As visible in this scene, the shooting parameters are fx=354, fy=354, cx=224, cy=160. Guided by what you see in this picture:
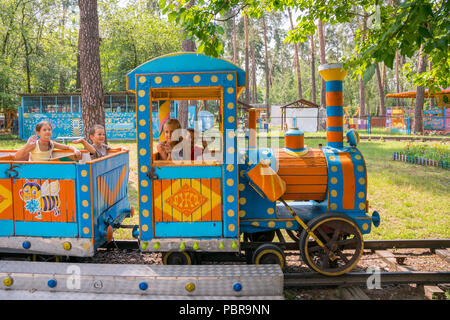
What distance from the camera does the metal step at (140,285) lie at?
11.4 feet

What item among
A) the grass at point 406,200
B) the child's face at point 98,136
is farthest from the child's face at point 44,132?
the grass at point 406,200

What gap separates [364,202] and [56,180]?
11.9 ft

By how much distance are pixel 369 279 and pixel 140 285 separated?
2.61 meters

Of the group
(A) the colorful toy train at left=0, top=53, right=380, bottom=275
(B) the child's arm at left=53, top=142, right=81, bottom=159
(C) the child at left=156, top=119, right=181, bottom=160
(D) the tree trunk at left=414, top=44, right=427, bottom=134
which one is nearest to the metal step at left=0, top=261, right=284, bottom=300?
(A) the colorful toy train at left=0, top=53, right=380, bottom=275

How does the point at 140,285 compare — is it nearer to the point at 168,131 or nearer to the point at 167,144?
the point at 167,144

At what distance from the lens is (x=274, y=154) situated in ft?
14.4

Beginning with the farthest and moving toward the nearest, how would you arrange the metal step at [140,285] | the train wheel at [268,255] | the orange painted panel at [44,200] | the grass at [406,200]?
the grass at [406,200] < the train wheel at [268,255] < the orange painted panel at [44,200] < the metal step at [140,285]

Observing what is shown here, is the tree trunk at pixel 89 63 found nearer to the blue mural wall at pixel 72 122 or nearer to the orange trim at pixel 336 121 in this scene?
the orange trim at pixel 336 121

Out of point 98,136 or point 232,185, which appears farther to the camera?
point 98,136

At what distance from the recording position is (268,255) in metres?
4.16

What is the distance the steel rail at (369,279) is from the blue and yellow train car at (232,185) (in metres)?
0.11

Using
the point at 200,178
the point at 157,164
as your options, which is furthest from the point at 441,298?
the point at 157,164

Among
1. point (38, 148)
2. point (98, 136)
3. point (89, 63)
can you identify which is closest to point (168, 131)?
point (98, 136)

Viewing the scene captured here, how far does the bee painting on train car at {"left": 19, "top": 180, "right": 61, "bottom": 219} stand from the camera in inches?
157
